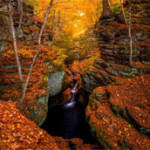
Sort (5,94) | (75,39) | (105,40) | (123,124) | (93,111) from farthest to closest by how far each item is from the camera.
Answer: (75,39) → (105,40) → (93,111) → (5,94) → (123,124)

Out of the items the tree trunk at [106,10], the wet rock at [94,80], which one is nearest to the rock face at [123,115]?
the wet rock at [94,80]

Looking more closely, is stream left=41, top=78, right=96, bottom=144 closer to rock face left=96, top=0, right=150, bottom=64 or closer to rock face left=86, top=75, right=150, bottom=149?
rock face left=86, top=75, right=150, bottom=149

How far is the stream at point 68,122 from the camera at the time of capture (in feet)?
29.0

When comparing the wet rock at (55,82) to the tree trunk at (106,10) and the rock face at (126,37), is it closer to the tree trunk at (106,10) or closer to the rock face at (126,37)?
the rock face at (126,37)

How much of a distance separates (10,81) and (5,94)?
3.99 ft

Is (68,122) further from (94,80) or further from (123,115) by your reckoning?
(123,115)

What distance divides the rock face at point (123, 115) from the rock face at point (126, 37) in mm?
2561

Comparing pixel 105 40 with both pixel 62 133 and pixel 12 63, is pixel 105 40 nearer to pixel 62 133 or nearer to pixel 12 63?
pixel 12 63

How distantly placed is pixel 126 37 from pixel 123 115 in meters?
7.73

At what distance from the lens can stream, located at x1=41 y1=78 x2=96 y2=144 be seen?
8836 mm

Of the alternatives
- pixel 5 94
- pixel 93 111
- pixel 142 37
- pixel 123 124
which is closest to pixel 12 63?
pixel 5 94

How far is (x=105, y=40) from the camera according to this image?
1120 cm

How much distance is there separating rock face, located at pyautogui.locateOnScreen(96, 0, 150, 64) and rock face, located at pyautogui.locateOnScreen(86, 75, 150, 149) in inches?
101

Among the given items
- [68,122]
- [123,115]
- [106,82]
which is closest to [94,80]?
[106,82]
